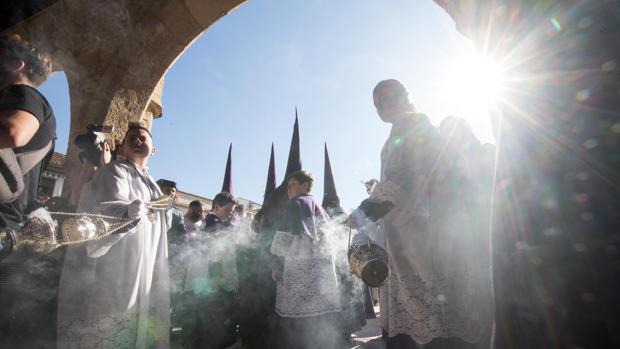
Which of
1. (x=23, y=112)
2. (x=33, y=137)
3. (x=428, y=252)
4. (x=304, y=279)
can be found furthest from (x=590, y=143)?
(x=304, y=279)

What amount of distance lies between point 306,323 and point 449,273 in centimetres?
217

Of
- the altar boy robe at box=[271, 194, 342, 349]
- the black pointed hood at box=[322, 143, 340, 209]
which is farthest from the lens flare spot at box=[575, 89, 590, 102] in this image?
the black pointed hood at box=[322, 143, 340, 209]

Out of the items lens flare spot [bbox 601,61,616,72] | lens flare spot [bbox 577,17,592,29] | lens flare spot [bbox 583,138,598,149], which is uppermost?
lens flare spot [bbox 577,17,592,29]

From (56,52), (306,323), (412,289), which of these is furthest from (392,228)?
(56,52)

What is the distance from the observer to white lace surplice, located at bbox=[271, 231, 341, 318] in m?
3.35

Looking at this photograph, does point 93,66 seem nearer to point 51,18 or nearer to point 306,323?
point 51,18

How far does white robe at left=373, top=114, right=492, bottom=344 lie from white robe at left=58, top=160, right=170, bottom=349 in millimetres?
1529

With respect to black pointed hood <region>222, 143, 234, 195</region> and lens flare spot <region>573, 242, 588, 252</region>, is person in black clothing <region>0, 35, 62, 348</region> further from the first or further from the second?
black pointed hood <region>222, 143, 234, 195</region>

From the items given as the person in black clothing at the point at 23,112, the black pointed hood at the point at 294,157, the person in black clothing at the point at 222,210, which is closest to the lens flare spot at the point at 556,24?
the person in black clothing at the point at 23,112

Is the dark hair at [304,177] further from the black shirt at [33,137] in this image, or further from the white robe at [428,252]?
the black shirt at [33,137]

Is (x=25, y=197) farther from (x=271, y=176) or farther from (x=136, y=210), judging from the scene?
(x=271, y=176)

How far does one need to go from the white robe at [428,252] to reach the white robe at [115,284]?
1529 mm

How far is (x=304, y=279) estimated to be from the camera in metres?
3.41

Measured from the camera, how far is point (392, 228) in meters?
1.86
